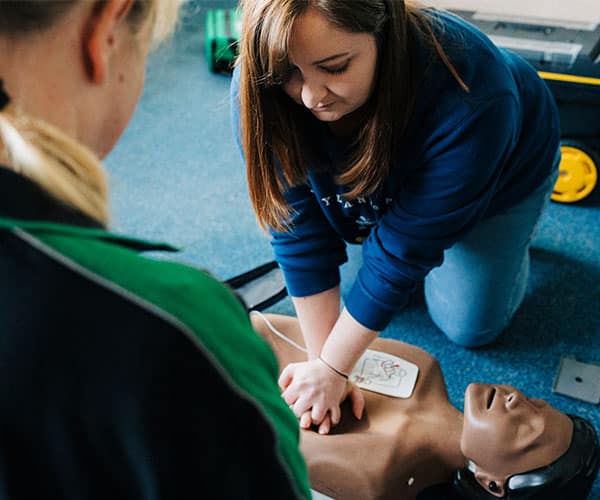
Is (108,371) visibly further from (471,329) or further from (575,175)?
(575,175)

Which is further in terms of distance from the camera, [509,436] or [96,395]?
[509,436]

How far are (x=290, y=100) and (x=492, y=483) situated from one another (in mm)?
655

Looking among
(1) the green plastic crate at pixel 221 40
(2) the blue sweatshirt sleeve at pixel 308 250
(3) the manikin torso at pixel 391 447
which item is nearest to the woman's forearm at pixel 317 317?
(2) the blue sweatshirt sleeve at pixel 308 250

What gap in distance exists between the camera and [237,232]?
6.37ft

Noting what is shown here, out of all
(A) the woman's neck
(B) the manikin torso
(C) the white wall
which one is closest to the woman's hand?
(B) the manikin torso

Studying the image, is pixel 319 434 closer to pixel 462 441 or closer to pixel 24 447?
pixel 462 441

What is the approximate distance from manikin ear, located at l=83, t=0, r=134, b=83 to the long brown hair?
0.36 meters

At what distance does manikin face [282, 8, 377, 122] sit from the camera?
0.84 meters

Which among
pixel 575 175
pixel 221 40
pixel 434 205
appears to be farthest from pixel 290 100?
pixel 221 40

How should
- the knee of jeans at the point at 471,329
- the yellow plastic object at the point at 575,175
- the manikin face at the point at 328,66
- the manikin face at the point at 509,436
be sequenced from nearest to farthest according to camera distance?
the manikin face at the point at 328,66
the manikin face at the point at 509,436
the knee of jeans at the point at 471,329
the yellow plastic object at the point at 575,175

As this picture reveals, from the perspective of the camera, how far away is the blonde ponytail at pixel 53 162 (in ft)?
1.44

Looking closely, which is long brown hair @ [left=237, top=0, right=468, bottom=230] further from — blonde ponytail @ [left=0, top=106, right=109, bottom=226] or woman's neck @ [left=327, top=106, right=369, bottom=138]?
blonde ponytail @ [left=0, top=106, right=109, bottom=226]

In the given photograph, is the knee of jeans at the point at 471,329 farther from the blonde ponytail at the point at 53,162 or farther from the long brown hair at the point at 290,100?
the blonde ponytail at the point at 53,162

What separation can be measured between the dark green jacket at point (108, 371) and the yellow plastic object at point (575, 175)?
64.3 inches
